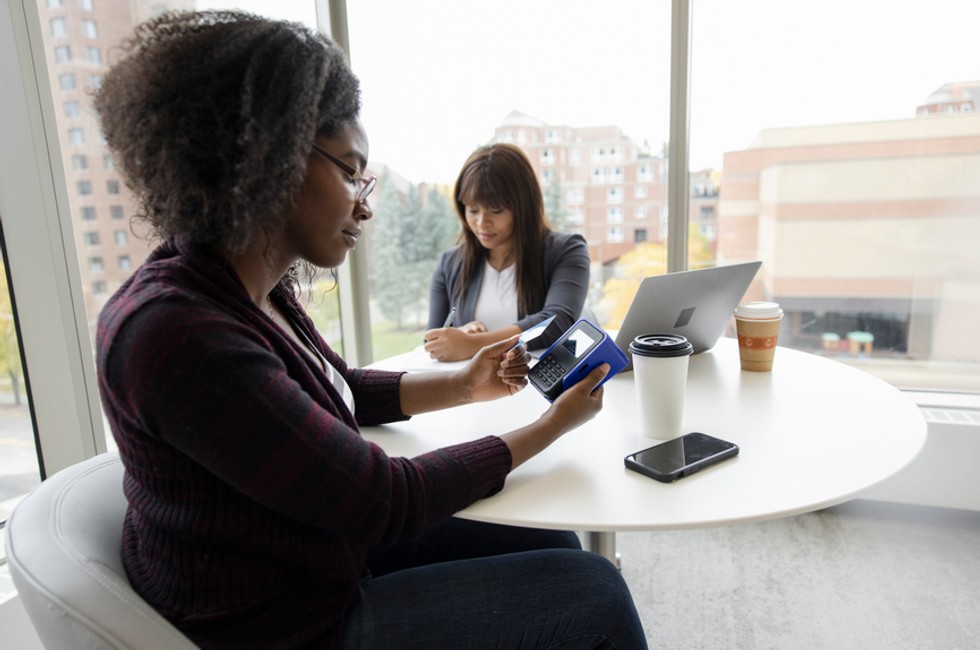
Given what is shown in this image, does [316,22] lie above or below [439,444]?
above

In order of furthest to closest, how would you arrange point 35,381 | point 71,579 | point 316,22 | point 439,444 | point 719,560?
point 316,22 → point 719,560 → point 35,381 → point 439,444 → point 71,579

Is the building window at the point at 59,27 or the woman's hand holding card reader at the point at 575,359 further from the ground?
the building window at the point at 59,27

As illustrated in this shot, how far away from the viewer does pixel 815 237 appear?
7.88 ft

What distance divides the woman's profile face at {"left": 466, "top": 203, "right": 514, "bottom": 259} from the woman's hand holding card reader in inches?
43.7

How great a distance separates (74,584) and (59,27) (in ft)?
4.55

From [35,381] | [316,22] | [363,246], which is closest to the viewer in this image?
[35,381]

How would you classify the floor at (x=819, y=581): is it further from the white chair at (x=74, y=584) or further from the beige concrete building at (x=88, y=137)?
the beige concrete building at (x=88, y=137)

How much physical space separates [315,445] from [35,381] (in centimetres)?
120

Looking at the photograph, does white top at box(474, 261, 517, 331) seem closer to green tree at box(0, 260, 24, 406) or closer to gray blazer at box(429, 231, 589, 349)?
gray blazer at box(429, 231, 589, 349)

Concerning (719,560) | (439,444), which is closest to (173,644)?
(439,444)

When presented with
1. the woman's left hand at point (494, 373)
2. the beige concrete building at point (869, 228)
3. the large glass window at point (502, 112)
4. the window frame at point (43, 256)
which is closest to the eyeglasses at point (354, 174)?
the woman's left hand at point (494, 373)

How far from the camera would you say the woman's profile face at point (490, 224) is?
2211 mm

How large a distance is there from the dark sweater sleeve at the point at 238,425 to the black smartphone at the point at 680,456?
368 mm

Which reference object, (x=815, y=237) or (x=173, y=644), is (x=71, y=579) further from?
(x=815, y=237)
